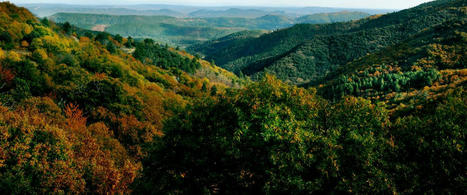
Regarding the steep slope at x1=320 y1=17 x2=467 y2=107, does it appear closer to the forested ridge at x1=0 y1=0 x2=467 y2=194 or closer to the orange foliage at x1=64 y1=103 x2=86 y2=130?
the forested ridge at x1=0 y1=0 x2=467 y2=194

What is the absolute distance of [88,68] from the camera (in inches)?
2349

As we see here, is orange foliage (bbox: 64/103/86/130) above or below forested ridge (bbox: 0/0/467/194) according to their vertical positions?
below

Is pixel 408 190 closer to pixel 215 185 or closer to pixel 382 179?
pixel 382 179

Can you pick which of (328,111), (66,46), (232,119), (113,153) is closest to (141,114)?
(113,153)

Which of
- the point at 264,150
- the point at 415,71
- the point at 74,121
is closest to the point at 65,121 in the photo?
the point at 74,121

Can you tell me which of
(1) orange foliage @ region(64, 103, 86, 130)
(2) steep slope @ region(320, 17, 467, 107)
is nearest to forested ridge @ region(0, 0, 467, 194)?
(1) orange foliage @ region(64, 103, 86, 130)

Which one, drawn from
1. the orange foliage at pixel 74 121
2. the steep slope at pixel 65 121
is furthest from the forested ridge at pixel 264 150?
the orange foliage at pixel 74 121

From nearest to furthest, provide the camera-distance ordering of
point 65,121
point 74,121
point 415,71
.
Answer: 1. point 65,121
2. point 74,121
3. point 415,71

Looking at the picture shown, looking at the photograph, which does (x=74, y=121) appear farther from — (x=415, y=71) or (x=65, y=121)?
(x=415, y=71)

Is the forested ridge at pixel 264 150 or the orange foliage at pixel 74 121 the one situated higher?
the forested ridge at pixel 264 150

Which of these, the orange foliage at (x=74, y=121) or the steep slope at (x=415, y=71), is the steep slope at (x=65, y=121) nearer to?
the orange foliage at (x=74, y=121)

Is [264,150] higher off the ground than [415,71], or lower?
higher

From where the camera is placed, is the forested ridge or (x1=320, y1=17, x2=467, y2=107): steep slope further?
(x1=320, y1=17, x2=467, y2=107): steep slope

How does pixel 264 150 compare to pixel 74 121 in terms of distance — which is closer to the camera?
pixel 264 150
